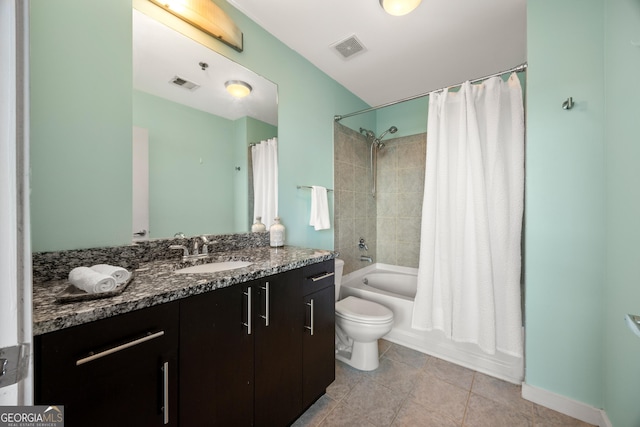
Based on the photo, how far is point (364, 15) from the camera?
154 cm

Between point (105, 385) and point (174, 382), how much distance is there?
7.5 inches

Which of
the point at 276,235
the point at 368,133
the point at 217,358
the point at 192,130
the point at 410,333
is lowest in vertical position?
the point at 410,333

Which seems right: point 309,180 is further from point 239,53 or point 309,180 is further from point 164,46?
point 164,46

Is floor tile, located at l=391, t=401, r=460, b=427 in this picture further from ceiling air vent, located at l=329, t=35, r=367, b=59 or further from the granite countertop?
ceiling air vent, located at l=329, t=35, r=367, b=59

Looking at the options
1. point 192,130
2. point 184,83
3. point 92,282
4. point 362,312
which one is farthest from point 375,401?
point 184,83

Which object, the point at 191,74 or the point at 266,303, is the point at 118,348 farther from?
the point at 191,74

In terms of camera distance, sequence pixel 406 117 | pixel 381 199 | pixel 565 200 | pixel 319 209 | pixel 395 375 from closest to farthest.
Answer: pixel 565 200, pixel 395 375, pixel 319 209, pixel 406 117, pixel 381 199

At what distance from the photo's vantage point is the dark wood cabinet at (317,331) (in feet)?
4.20

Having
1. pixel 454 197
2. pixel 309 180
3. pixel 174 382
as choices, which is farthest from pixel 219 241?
pixel 454 197

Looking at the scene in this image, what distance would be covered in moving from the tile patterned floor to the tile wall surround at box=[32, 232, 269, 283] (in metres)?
1.10

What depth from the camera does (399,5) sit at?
1362 millimetres

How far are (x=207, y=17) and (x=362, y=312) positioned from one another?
2098 mm

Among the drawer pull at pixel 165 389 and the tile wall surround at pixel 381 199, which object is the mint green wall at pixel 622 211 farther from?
the drawer pull at pixel 165 389

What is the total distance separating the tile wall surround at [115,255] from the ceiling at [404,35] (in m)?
1.48
